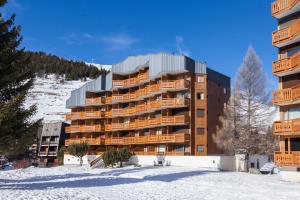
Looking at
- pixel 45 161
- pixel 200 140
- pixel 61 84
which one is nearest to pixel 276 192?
pixel 200 140

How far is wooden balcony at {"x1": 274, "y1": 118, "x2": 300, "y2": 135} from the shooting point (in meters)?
29.7

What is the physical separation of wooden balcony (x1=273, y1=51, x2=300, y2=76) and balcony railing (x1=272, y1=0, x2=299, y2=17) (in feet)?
14.0

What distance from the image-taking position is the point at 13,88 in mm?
23094

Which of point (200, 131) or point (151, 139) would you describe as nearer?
point (200, 131)

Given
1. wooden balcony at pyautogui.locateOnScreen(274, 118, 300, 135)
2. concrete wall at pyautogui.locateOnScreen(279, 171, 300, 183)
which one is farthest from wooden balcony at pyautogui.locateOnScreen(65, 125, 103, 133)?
concrete wall at pyautogui.locateOnScreen(279, 171, 300, 183)

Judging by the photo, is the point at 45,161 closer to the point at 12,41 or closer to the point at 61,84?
the point at 12,41

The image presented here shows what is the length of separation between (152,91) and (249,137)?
57.8 feet

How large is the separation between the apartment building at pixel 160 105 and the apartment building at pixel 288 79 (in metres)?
17.6

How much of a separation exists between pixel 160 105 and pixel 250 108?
542 inches

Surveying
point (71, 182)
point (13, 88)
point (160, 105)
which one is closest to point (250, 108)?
point (160, 105)

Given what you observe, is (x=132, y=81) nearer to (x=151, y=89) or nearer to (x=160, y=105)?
(x=151, y=89)

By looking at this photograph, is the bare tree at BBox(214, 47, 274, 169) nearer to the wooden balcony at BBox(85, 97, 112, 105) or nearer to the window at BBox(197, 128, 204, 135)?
the window at BBox(197, 128, 204, 135)

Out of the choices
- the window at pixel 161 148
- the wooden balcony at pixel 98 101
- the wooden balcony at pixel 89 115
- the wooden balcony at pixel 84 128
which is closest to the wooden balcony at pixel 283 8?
the window at pixel 161 148

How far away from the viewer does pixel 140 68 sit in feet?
190
